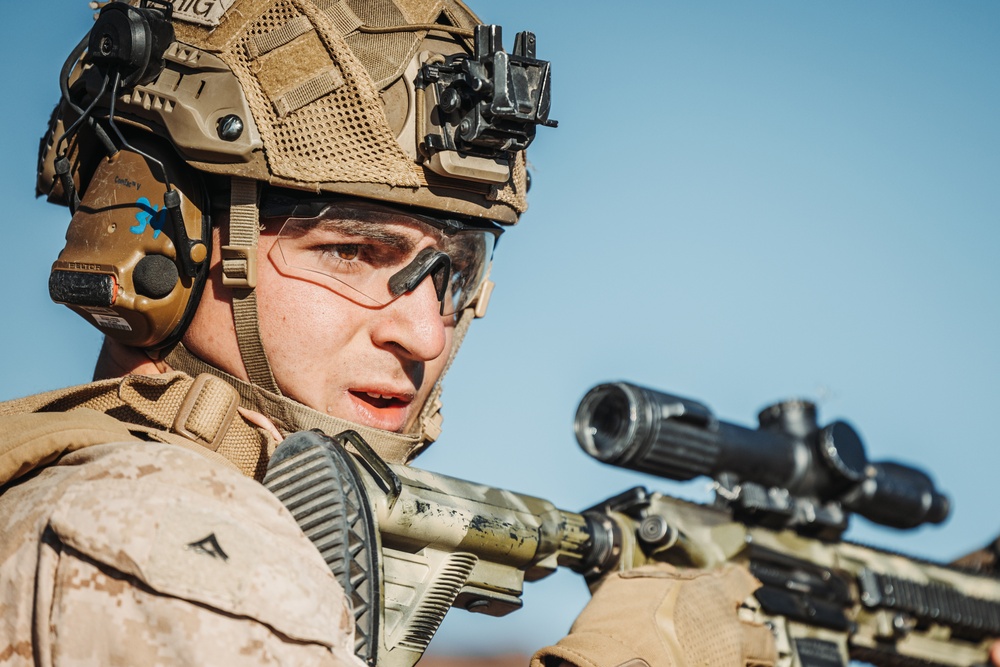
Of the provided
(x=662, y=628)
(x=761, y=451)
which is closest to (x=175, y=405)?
(x=662, y=628)

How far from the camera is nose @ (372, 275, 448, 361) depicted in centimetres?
326

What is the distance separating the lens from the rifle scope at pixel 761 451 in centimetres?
490

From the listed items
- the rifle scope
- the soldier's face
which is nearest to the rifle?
the rifle scope

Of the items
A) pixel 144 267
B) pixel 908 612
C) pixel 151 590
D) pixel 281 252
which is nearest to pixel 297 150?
pixel 281 252

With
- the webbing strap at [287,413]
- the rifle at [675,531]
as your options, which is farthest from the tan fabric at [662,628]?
the webbing strap at [287,413]

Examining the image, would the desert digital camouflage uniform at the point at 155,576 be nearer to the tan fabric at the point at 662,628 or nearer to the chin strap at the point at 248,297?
the chin strap at the point at 248,297

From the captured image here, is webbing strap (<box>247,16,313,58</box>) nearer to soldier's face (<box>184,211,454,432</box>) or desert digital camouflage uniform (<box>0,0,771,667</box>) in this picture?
desert digital camouflage uniform (<box>0,0,771,667</box>)

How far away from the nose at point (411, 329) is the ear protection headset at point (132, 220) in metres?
0.51

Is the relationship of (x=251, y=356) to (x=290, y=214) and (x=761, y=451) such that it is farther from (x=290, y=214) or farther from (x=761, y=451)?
(x=761, y=451)

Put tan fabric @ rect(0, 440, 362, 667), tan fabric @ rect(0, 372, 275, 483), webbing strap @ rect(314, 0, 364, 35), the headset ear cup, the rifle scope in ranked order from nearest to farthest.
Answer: tan fabric @ rect(0, 440, 362, 667)
tan fabric @ rect(0, 372, 275, 483)
the headset ear cup
webbing strap @ rect(314, 0, 364, 35)
the rifle scope

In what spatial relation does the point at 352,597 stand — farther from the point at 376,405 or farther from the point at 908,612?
the point at 908,612

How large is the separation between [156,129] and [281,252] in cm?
47

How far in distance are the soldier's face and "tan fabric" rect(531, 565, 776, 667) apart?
84 cm

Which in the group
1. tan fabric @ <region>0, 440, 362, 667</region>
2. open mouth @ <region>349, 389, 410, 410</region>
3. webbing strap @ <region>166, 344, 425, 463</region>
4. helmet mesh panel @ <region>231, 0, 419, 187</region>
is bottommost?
tan fabric @ <region>0, 440, 362, 667</region>
